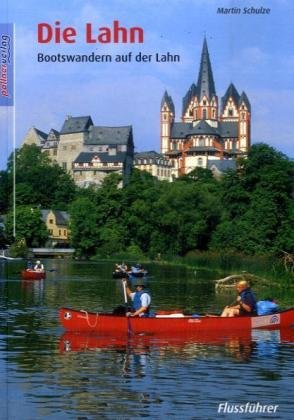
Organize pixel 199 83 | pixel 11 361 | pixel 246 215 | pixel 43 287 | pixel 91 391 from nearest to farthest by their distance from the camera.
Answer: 1. pixel 91 391
2. pixel 11 361
3. pixel 43 287
4. pixel 246 215
5. pixel 199 83

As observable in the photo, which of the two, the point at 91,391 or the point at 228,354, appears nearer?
the point at 91,391

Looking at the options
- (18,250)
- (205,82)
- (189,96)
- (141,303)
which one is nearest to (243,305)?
(141,303)

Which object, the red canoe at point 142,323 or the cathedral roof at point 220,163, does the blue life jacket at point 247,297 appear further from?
the cathedral roof at point 220,163

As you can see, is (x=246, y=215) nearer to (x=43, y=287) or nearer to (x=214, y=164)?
(x=43, y=287)

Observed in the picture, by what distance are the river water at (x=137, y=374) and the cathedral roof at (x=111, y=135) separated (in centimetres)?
12368

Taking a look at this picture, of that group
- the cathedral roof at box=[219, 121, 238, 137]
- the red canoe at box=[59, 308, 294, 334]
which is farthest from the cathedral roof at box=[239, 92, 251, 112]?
the red canoe at box=[59, 308, 294, 334]

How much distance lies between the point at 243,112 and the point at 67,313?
163 metres

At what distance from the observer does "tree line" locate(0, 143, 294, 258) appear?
5625 cm

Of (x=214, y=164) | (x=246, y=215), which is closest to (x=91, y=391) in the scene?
(x=246, y=215)

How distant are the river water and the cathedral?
136m

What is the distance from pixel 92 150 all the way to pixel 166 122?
1503 inches

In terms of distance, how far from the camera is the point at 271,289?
33281 millimetres

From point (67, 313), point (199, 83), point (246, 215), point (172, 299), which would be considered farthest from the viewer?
point (199, 83)

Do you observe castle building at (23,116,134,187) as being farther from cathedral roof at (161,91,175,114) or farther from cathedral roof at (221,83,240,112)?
cathedral roof at (221,83,240,112)
